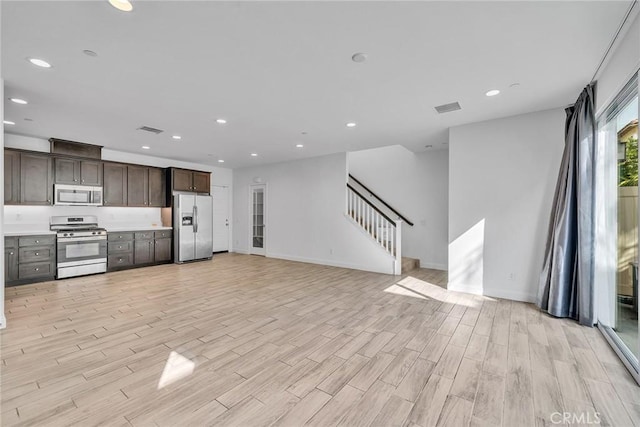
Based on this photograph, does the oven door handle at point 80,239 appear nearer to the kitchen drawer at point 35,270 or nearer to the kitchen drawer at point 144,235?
the kitchen drawer at point 35,270

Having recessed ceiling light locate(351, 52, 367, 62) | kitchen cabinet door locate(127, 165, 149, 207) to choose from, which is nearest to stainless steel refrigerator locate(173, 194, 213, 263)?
kitchen cabinet door locate(127, 165, 149, 207)

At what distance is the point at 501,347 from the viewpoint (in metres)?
2.61

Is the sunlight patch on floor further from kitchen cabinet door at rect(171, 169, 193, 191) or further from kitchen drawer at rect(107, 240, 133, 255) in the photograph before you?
kitchen cabinet door at rect(171, 169, 193, 191)

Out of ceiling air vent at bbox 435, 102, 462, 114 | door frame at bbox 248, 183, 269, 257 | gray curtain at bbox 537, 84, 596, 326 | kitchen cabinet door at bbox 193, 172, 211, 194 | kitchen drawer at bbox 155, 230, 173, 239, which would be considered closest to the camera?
gray curtain at bbox 537, 84, 596, 326

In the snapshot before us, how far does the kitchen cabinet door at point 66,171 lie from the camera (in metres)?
5.36

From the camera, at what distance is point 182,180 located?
7129 mm

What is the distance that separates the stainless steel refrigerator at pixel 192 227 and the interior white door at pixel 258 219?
1.33m

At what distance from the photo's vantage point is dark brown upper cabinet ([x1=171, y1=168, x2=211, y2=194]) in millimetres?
6985

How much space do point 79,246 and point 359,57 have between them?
20.5 feet

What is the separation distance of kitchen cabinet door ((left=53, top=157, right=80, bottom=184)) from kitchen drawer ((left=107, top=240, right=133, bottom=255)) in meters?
1.47

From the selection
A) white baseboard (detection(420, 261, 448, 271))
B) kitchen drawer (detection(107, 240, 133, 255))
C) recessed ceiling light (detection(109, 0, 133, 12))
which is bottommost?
white baseboard (detection(420, 261, 448, 271))

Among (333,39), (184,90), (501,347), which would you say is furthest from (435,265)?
(184,90)

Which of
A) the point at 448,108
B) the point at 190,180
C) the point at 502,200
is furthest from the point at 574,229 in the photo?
the point at 190,180

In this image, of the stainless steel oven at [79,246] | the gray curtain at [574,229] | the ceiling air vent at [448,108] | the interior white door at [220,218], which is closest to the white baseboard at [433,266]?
the gray curtain at [574,229]
